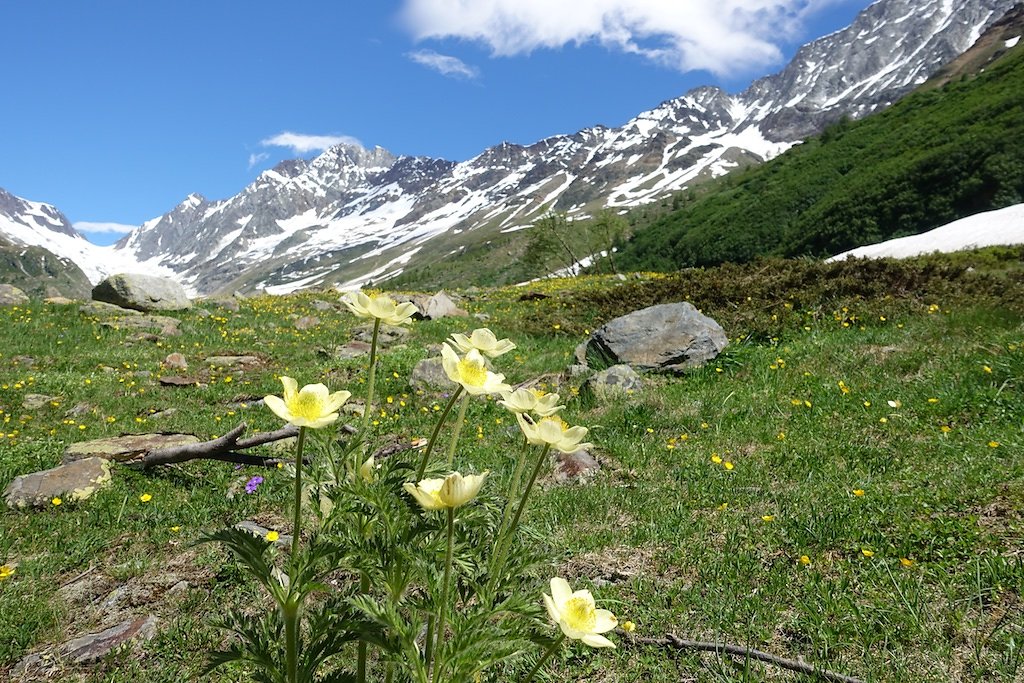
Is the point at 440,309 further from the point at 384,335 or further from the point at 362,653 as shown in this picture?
the point at 362,653

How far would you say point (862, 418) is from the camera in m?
5.91

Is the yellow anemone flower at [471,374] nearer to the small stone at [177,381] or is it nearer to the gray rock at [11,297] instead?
the small stone at [177,381]

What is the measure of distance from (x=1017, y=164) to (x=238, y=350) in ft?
161

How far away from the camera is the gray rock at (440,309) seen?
15648 millimetres

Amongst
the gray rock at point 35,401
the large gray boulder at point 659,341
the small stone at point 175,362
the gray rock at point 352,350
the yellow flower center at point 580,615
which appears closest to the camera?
the yellow flower center at point 580,615

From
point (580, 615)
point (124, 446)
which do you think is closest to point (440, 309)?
point (124, 446)

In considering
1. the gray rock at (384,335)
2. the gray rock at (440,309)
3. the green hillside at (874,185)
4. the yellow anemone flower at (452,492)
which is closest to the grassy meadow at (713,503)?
the yellow anemone flower at (452,492)

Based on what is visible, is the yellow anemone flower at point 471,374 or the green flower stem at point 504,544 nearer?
the green flower stem at point 504,544

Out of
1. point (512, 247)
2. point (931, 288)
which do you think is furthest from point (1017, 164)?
point (512, 247)

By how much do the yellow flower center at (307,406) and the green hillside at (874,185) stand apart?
50002 millimetres

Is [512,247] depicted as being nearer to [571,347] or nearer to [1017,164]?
[1017,164]

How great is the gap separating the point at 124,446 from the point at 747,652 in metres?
5.97

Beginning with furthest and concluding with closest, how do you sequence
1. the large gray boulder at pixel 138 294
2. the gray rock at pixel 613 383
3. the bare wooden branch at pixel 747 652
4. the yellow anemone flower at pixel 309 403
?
the large gray boulder at pixel 138 294, the gray rock at pixel 613 383, the bare wooden branch at pixel 747 652, the yellow anemone flower at pixel 309 403

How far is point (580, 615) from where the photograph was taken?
5.48 ft
